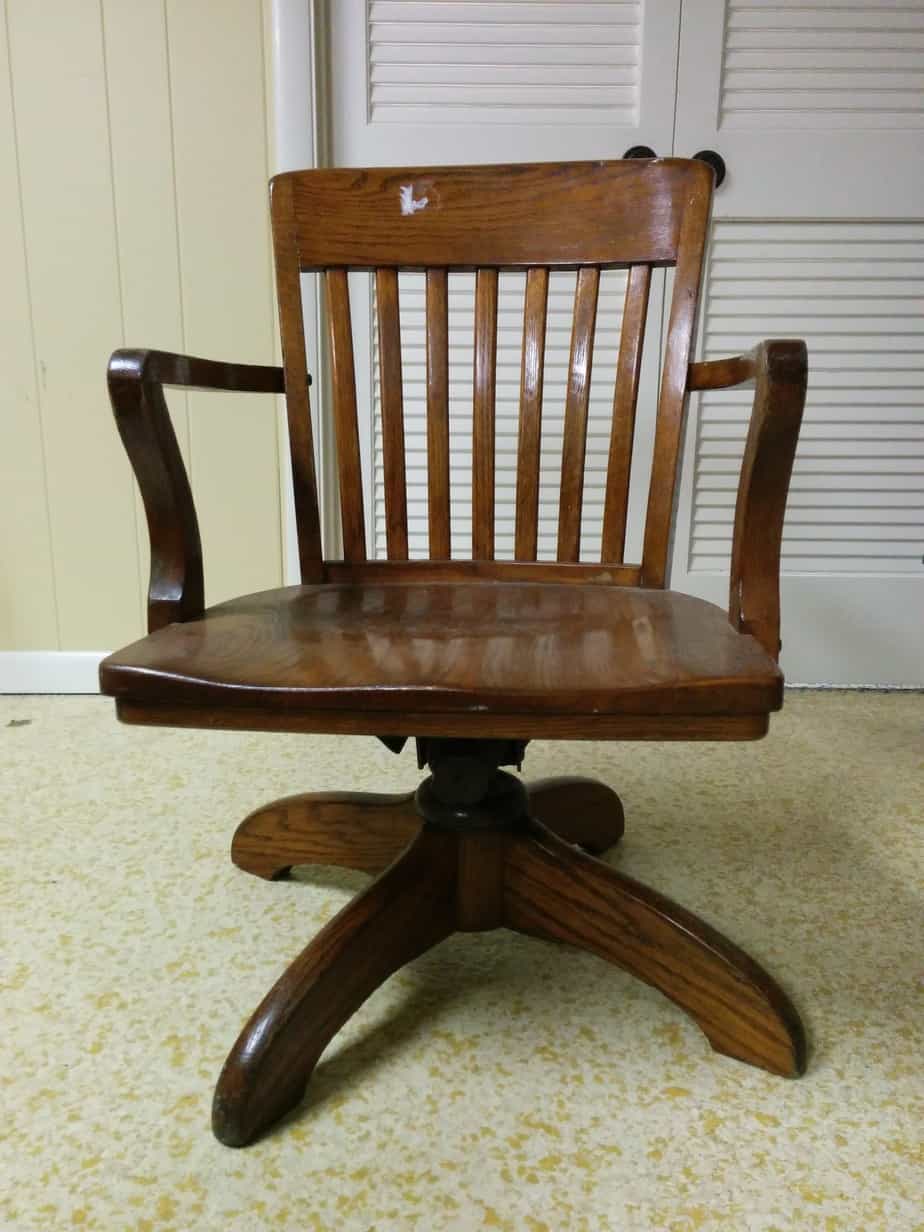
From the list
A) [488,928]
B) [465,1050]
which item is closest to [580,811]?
[488,928]

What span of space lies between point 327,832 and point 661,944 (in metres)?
0.41

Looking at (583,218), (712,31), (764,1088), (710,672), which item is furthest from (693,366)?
(712,31)

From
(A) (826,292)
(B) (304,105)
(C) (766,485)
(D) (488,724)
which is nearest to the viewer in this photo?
(D) (488,724)

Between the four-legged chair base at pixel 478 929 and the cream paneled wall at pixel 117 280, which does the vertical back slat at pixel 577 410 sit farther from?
the cream paneled wall at pixel 117 280

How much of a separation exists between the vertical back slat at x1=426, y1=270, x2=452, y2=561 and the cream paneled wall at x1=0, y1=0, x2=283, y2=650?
0.71 meters

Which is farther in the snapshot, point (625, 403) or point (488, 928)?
point (625, 403)

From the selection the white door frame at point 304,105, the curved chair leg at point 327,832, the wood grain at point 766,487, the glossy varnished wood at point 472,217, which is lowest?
the curved chair leg at point 327,832

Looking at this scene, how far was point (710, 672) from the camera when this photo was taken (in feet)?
1.79

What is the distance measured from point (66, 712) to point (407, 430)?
2.70ft

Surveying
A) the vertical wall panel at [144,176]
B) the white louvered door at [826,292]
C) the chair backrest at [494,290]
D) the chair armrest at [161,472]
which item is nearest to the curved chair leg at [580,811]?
the chair backrest at [494,290]

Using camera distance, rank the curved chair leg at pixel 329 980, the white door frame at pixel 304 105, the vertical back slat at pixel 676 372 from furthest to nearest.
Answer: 1. the white door frame at pixel 304 105
2. the vertical back slat at pixel 676 372
3. the curved chair leg at pixel 329 980

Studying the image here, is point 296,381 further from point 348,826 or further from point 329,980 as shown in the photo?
point 329,980

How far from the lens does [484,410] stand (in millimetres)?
979

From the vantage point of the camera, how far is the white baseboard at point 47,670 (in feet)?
5.57
